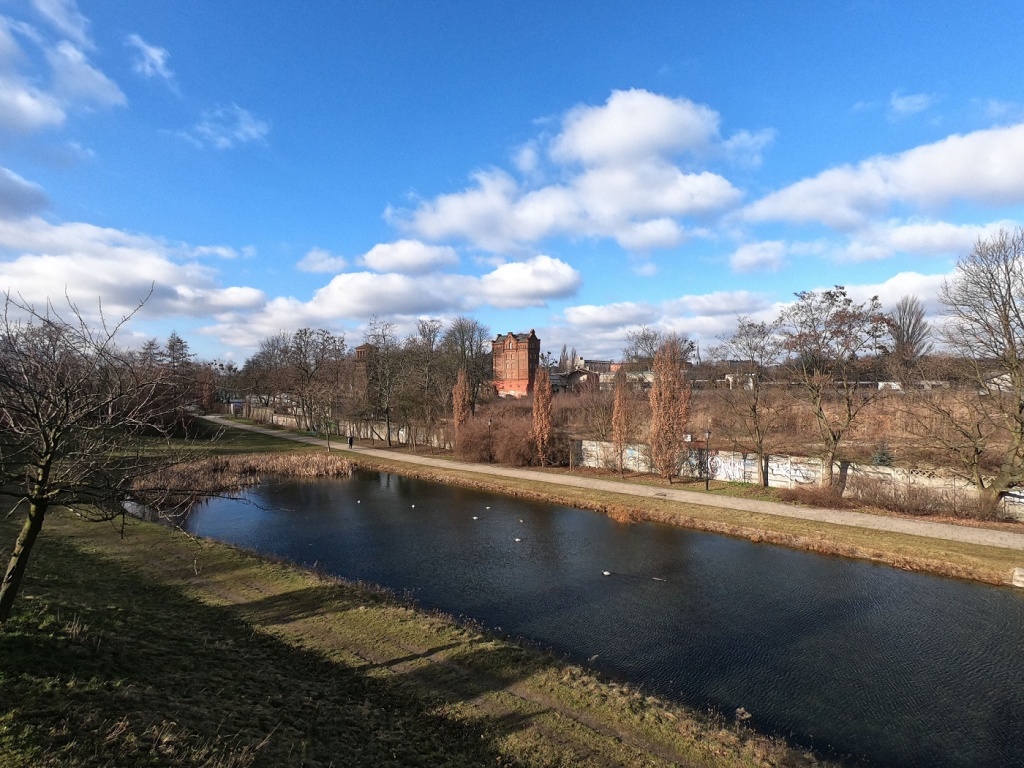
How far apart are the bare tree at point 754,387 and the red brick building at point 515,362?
34.6 meters

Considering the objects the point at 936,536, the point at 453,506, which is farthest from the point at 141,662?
the point at 936,536

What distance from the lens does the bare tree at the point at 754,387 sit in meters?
21.5

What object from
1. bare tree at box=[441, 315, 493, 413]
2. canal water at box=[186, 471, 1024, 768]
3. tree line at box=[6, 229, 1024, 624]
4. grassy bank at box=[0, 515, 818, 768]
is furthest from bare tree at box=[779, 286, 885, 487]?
bare tree at box=[441, 315, 493, 413]

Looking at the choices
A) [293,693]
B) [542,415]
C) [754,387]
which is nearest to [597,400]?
[542,415]

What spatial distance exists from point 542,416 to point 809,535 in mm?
14936

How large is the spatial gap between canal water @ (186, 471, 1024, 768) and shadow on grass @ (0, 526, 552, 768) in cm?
308

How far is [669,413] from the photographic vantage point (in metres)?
23.8

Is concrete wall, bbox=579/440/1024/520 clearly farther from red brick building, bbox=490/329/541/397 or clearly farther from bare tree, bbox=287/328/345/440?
red brick building, bbox=490/329/541/397

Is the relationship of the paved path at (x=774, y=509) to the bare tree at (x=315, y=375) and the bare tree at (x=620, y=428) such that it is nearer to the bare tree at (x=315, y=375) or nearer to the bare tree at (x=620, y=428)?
the bare tree at (x=620, y=428)

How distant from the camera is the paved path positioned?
1446 cm

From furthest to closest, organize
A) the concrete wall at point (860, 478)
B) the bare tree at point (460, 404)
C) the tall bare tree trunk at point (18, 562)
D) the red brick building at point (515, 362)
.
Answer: the red brick building at point (515, 362), the bare tree at point (460, 404), the concrete wall at point (860, 478), the tall bare tree trunk at point (18, 562)

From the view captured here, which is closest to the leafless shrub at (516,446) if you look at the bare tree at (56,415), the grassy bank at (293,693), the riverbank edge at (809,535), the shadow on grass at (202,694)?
the riverbank edge at (809,535)

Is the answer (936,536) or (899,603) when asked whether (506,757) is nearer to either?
(899,603)

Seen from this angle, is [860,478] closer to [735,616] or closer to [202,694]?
[735,616]
